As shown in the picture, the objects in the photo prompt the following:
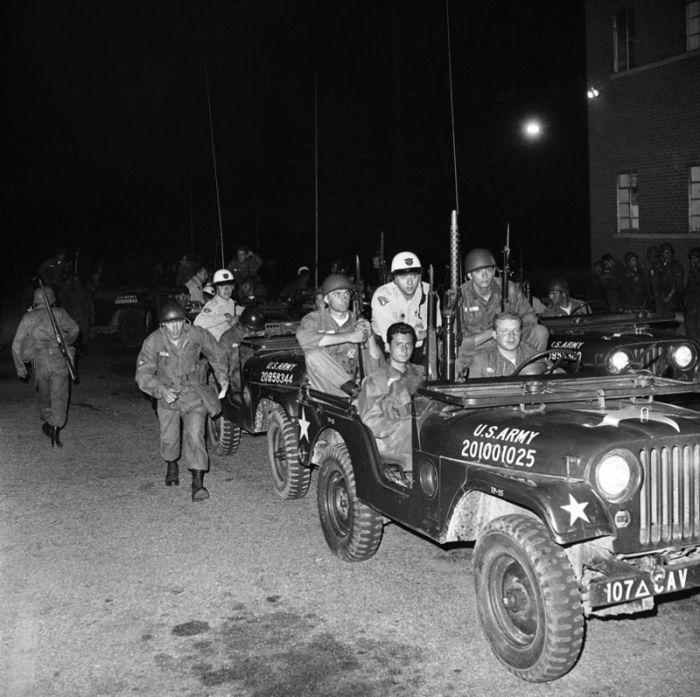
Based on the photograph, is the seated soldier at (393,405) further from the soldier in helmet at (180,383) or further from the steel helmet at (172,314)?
the steel helmet at (172,314)

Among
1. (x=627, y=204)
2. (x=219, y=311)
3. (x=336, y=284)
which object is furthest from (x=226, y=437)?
(x=627, y=204)

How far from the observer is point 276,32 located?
34.1 m

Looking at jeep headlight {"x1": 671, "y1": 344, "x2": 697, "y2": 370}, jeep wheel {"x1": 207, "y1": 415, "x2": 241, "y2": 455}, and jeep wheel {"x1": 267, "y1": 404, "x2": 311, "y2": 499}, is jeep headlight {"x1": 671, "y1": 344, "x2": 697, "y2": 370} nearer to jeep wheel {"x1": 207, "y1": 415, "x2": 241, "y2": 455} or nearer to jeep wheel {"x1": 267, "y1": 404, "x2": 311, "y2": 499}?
jeep wheel {"x1": 267, "y1": 404, "x2": 311, "y2": 499}

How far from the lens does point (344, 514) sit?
6.93m

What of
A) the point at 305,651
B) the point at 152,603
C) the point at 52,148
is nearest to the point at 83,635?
the point at 152,603

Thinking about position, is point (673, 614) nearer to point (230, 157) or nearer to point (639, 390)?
point (639, 390)

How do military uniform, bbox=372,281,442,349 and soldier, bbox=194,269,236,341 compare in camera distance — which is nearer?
military uniform, bbox=372,281,442,349

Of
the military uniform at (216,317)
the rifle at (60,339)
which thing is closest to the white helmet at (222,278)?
the military uniform at (216,317)

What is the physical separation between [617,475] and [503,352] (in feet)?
8.30

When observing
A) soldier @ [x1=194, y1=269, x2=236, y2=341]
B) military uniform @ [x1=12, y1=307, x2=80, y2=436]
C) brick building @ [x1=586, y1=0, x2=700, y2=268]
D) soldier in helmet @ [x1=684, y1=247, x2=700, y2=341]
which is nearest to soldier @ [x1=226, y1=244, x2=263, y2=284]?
soldier @ [x1=194, y1=269, x2=236, y2=341]

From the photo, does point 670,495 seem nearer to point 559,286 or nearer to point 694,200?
point 559,286

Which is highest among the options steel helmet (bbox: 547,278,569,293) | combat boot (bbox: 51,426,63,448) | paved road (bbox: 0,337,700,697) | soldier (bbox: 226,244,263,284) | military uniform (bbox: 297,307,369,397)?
soldier (bbox: 226,244,263,284)

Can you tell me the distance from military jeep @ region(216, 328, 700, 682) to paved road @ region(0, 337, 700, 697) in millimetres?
466

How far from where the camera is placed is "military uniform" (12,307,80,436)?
36.6 ft
